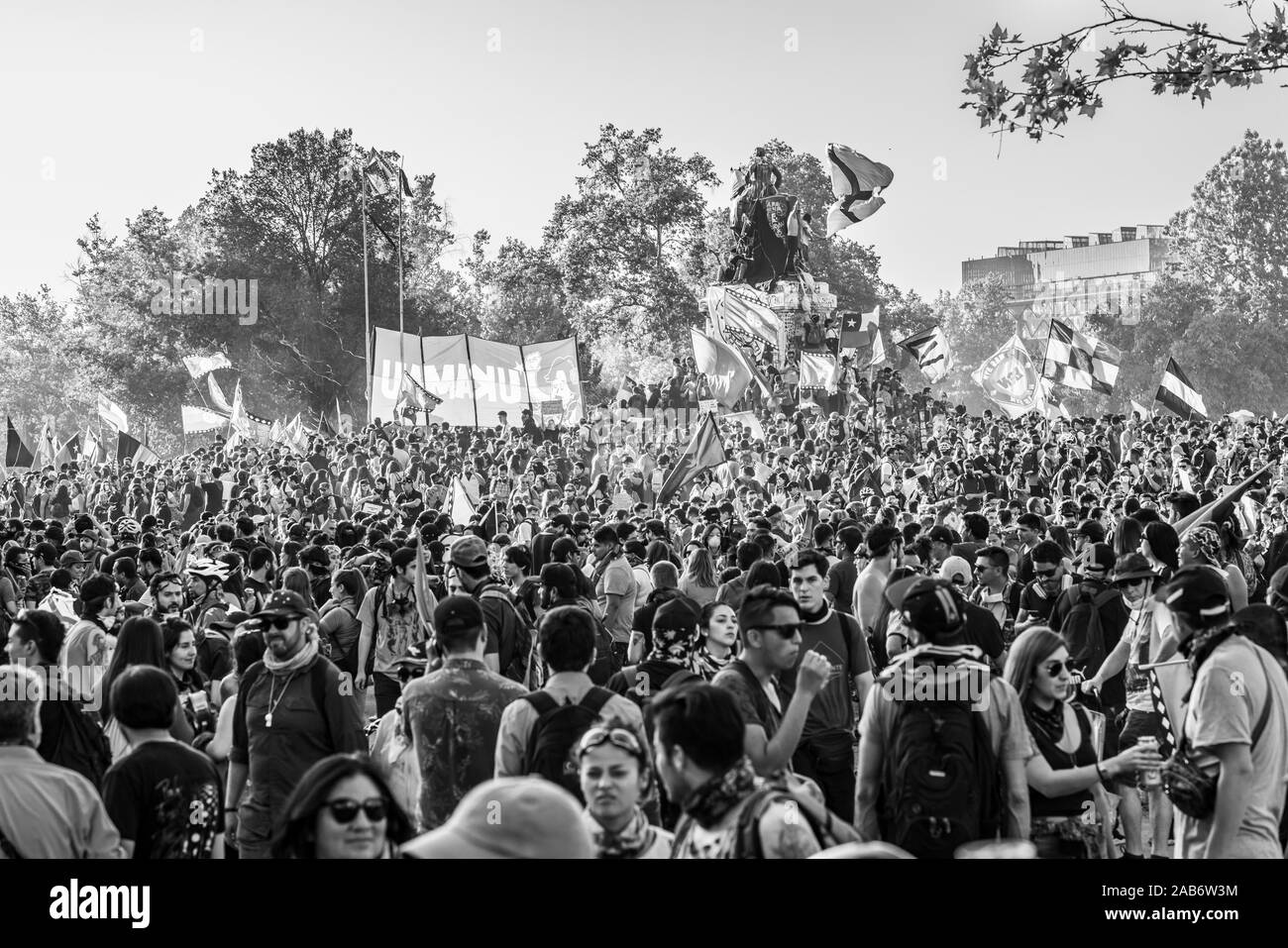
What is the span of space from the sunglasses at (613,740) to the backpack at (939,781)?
3.57 feet

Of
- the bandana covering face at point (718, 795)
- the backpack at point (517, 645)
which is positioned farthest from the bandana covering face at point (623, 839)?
the backpack at point (517, 645)

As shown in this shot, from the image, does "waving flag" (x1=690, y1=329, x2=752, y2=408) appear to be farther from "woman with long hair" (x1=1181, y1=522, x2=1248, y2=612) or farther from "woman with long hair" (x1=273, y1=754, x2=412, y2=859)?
"woman with long hair" (x1=273, y1=754, x2=412, y2=859)

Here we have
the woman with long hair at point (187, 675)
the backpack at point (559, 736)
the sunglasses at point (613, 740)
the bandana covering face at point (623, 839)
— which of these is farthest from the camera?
the woman with long hair at point (187, 675)

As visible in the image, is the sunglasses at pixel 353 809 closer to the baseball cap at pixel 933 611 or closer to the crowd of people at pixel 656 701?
the crowd of people at pixel 656 701

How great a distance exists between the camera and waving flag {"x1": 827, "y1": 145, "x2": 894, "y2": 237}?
38156mm

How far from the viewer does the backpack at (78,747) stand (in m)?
6.12

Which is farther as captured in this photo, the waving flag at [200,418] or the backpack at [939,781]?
the waving flag at [200,418]

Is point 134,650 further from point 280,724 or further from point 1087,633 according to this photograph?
point 1087,633

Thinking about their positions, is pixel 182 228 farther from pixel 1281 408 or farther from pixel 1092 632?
pixel 1092 632

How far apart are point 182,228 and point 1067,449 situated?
41.5 m

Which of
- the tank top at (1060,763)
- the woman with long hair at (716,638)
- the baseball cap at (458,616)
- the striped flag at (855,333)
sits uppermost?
the striped flag at (855,333)

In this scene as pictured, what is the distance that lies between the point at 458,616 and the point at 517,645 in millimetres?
2437
